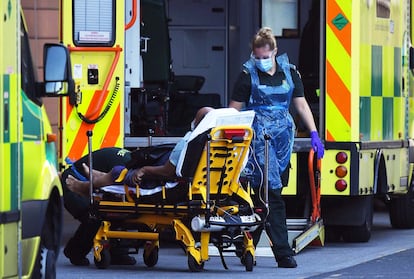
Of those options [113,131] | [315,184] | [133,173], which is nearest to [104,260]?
[133,173]

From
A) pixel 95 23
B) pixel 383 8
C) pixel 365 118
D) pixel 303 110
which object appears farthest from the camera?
pixel 383 8

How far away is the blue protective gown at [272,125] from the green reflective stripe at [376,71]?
205cm

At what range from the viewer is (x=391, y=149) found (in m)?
13.5

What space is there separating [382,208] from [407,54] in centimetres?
432

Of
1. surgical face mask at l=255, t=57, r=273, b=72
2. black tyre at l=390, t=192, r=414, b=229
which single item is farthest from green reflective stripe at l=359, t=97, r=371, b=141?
black tyre at l=390, t=192, r=414, b=229

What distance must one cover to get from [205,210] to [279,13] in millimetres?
4529

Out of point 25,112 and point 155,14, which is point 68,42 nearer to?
point 155,14

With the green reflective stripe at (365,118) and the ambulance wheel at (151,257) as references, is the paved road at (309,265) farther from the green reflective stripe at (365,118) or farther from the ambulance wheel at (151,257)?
the green reflective stripe at (365,118)

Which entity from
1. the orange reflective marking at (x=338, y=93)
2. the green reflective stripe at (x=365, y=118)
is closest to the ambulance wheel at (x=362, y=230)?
the green reflective stripe at (x=365, y=118)

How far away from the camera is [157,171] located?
10203 mm

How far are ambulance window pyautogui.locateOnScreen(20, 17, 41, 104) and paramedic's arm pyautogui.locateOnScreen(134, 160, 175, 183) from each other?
2362mm

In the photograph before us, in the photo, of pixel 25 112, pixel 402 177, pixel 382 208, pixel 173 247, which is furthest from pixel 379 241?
pixel 25 112

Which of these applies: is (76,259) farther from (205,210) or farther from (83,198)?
(205,210)

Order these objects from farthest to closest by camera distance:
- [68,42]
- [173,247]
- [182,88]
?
[182,88] < [173,247] < [68,42]
